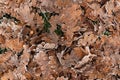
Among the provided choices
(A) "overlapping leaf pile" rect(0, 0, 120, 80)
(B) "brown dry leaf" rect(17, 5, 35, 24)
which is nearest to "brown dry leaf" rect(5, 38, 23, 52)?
(A) "overlapping leaf pile" rect(0, 0, 120, 80)

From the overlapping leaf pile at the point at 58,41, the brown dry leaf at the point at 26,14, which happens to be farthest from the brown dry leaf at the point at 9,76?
the brown dry leaf at the point at 26,14

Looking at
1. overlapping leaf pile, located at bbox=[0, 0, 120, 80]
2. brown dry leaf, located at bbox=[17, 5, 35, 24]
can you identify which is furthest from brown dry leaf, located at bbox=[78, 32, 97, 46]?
brown dry leaf, located at bbox=[17, 5, 35, 24]

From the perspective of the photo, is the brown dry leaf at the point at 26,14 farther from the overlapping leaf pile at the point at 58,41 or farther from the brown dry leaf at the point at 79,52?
the brown dry leaf at the point at 79,52

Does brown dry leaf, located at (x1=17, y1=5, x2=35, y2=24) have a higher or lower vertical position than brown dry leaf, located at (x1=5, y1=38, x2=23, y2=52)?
higher

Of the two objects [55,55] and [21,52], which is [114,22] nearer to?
[55,55]

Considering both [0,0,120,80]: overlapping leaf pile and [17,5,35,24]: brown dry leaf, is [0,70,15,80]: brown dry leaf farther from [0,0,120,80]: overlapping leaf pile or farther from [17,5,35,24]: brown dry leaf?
[17,5,35,24]: brown dry leaf

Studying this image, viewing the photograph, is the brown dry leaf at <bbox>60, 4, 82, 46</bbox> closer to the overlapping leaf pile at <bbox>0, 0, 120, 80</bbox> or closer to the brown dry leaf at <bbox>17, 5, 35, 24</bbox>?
the overlapping leaf pile at <bbox>0, 0, 120, 80</bbox>

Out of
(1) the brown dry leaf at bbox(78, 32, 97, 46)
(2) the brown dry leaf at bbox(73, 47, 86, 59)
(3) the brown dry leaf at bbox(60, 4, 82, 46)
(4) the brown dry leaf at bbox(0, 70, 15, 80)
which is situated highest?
(3) the brown dry leaf at bbox(60, 4, 82, 46)
